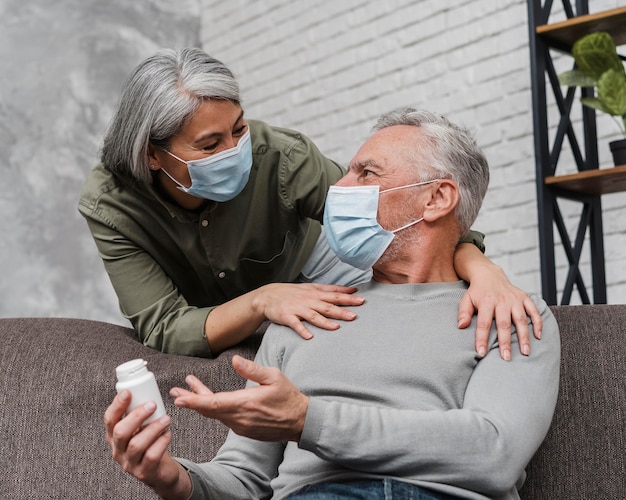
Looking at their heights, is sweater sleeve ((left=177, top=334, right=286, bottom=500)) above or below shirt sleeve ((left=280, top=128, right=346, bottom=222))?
below

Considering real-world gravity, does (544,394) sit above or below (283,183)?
below

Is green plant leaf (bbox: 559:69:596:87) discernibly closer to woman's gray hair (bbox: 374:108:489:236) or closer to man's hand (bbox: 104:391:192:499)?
woman's gray hair (bbox: 374:108:489:236)

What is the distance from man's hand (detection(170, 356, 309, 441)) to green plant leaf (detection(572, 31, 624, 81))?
76.4 inches

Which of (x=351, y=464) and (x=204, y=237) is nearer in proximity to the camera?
(x=351, y=464)

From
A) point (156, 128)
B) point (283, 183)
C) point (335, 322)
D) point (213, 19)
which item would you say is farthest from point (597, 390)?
point (213, 19)

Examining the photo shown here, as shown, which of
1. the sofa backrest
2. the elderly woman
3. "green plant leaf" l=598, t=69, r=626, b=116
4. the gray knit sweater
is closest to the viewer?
the gray knit sweater

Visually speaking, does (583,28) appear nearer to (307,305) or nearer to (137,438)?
(307,305)

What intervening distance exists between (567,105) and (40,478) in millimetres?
2099

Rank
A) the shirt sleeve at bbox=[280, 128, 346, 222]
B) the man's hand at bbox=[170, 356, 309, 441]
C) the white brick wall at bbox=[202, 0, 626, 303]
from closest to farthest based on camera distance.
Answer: the man's hand at bbox=[170, 356, 309, 441] < the shirt sleeve at bbox=[280, 128, 346, 222] < the white brick wall at bbox=[202, 0, 626, 303]

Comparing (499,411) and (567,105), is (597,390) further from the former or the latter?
(567,105)

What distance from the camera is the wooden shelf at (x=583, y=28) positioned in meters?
2.66

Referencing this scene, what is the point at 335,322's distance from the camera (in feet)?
4.78

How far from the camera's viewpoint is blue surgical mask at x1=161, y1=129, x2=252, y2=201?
1.76 m

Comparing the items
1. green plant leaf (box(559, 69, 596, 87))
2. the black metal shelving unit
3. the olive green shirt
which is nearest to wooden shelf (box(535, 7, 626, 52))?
the black metal shelving unit
